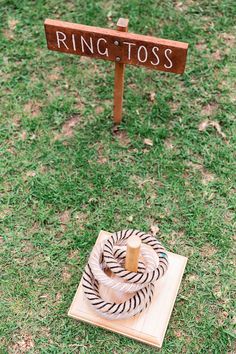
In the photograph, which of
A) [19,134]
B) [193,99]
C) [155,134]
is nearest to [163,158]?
[155,134]

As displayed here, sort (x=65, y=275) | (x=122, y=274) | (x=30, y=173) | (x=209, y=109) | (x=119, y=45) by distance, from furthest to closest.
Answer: (x=209, y=109) < (x=30, y=173) < (x=65, y=275) < (x=119, y=45) < (x=122, y=274)

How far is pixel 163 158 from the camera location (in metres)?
4.20

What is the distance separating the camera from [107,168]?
4137 mm

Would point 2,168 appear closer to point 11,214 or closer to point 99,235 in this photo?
point 11,214

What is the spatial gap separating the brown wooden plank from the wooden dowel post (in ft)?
0.17

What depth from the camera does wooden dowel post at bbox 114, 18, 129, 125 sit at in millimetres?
3531

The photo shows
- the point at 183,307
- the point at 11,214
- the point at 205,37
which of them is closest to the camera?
the point at 183,307

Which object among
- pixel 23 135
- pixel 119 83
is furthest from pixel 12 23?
pixel 119 83

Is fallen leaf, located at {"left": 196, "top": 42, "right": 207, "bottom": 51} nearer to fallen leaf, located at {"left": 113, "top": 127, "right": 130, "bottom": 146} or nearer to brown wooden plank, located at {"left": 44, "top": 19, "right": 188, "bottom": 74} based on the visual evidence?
fallen leaf, located at {"left": 113, "top": 127, "right": 130, "bottom": 146}

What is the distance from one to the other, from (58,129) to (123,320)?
1.74 meters

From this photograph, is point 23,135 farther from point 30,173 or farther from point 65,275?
point 65,275

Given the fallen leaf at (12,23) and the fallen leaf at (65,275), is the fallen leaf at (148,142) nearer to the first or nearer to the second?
the fallen leaf at (65,275)

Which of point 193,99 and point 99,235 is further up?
point 193,99

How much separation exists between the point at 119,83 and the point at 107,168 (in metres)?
0.67
